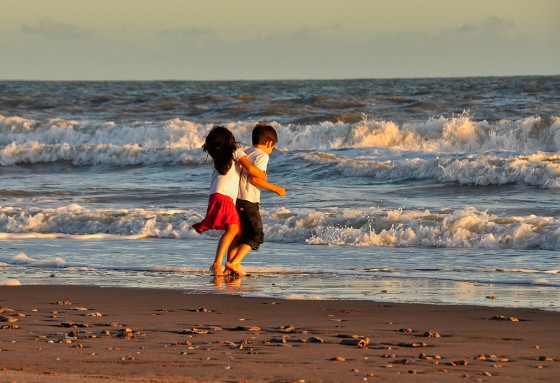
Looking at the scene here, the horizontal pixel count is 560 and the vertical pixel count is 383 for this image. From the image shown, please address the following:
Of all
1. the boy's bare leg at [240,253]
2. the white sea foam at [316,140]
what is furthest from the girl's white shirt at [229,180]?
the white sea foam at [316,140]

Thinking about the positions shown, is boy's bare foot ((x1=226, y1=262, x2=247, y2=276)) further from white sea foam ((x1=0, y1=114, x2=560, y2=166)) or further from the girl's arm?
white sea foam ((x1=0, y1=114, x2=560, y2=166))

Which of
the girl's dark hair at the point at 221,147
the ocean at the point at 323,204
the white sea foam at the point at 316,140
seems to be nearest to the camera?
the girl's dark hair at the point at 221,147

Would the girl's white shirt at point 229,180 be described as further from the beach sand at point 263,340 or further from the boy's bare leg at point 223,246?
the beach sand at point 263,340

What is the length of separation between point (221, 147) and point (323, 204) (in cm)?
666

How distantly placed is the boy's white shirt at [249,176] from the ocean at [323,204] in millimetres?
675

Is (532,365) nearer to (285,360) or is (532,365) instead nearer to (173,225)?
(285,360)

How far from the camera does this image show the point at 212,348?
5.76 m

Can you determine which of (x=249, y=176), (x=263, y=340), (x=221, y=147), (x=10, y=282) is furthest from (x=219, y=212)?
(x=263, y=340)

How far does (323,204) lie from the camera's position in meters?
15.9

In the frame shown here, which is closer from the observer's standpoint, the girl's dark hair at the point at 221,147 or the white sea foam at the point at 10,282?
the white sea foam at the point at 10,282

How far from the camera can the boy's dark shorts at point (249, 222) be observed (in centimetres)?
966

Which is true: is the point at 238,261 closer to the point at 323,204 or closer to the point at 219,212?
the point at 219,212

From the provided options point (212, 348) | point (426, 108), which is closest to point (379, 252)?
point (212, 348)

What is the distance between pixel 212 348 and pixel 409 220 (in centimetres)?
741
